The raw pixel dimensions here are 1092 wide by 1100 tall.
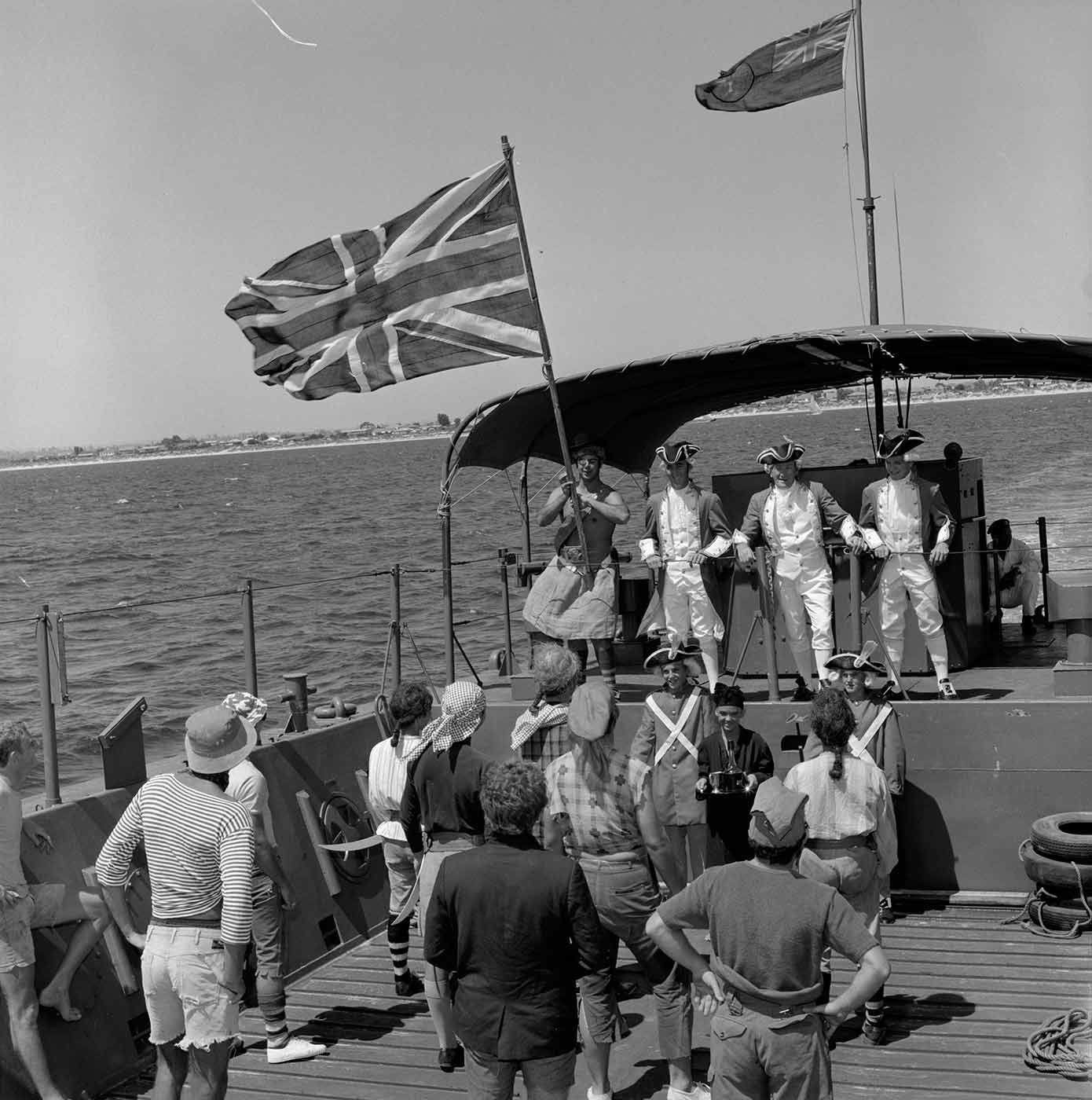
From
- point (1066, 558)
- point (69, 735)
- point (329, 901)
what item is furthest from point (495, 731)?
point (1066, 558)

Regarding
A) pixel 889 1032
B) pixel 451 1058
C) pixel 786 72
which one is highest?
pixel 786 72

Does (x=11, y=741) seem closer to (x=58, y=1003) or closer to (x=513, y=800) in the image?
(x=58, y=1003)

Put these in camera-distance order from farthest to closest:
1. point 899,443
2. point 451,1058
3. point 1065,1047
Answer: point 899,443 < point 451,1058 < point 1065,1047

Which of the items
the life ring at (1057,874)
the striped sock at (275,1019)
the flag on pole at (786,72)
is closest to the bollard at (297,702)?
the striped sock at (275,1019)

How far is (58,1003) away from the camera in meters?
6.73

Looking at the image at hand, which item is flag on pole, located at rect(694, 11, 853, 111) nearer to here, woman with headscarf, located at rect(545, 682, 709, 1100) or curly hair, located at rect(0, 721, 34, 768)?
woman with headscarf, located at rect(545, 682, 709, 1100)

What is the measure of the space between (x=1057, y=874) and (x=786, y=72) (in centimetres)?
778

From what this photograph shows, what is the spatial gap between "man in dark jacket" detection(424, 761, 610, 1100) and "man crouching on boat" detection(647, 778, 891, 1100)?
1.36 feet

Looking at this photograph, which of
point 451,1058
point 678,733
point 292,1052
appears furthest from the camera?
point 678,733

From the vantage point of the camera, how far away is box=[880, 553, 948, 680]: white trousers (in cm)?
999

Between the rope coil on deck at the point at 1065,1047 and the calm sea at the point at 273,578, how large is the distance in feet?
16.4

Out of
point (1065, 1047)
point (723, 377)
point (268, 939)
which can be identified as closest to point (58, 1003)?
point (268, 939)

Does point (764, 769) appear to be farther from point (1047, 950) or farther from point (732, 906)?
point (732, 906)

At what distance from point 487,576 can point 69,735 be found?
2061 centimetres
